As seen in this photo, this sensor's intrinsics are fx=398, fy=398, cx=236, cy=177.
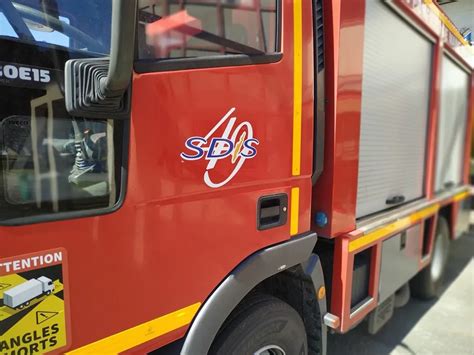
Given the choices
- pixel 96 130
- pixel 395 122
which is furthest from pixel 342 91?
pixel 96 130

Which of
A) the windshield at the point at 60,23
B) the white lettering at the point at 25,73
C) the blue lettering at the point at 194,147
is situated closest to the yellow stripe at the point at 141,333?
the blue lettering at the point at 194,147

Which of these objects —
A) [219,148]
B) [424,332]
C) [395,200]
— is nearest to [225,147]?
[219,148]

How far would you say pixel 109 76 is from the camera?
111 cm

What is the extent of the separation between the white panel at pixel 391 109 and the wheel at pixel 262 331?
87cm

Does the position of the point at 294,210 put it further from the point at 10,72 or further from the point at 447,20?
the point at 447,20

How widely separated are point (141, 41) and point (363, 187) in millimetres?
1741

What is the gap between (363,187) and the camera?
2561mm

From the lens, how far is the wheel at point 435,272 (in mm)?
4141

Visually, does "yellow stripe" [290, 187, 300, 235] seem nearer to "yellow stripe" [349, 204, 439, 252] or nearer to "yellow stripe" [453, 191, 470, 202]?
"yellow stripe" [349, 204, 439, 252]

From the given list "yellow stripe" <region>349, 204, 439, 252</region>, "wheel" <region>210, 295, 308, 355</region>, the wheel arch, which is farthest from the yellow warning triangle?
"yellow stripe" <region>349, 204, 439, 252</region>

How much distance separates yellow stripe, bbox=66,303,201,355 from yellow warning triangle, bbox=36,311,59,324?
0.16 m

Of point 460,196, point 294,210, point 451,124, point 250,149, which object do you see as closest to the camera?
point 250,149

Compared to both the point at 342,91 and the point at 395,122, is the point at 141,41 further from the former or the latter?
the point at 395,122

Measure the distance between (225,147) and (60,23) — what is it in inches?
28.3
